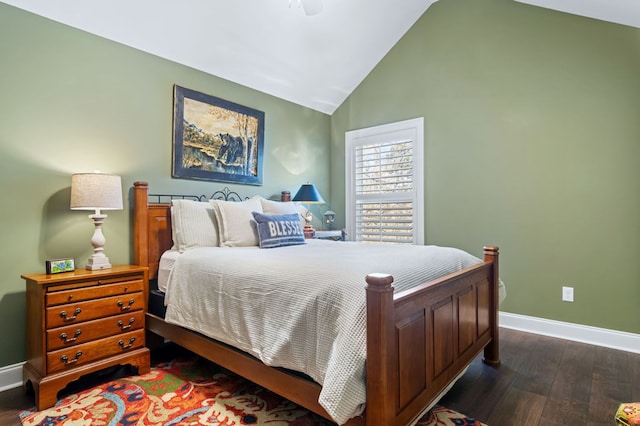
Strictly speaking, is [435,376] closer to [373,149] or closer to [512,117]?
[512,117]

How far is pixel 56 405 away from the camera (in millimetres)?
2014

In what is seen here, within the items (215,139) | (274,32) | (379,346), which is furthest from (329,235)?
(379,346)

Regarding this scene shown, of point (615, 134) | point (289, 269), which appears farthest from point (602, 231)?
point (289, 269)

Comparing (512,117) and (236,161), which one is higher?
(512,117)

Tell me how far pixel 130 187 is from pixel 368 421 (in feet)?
8.51

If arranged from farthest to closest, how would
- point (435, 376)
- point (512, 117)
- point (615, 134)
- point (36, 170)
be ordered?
1. point (512, 117)
2. point (615, 134)
3. point (36, 170)
4. point (435, 376)

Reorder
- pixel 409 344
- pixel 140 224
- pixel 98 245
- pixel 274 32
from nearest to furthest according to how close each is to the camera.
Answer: pixel 409 344 → pixel 98 245 → pixel 140 224 → pixel 274 32

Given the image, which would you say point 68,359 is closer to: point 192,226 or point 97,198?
point 97,198

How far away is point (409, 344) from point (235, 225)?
1.86 m

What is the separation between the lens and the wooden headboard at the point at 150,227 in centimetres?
278

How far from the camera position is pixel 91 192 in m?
2.33

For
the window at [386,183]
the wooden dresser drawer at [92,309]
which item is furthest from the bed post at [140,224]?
the window at [386,183]

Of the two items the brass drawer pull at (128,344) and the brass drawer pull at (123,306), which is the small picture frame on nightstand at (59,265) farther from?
the brass drawer pull at (128,344)

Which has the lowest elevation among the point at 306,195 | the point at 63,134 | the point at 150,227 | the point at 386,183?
the point at 150,227
